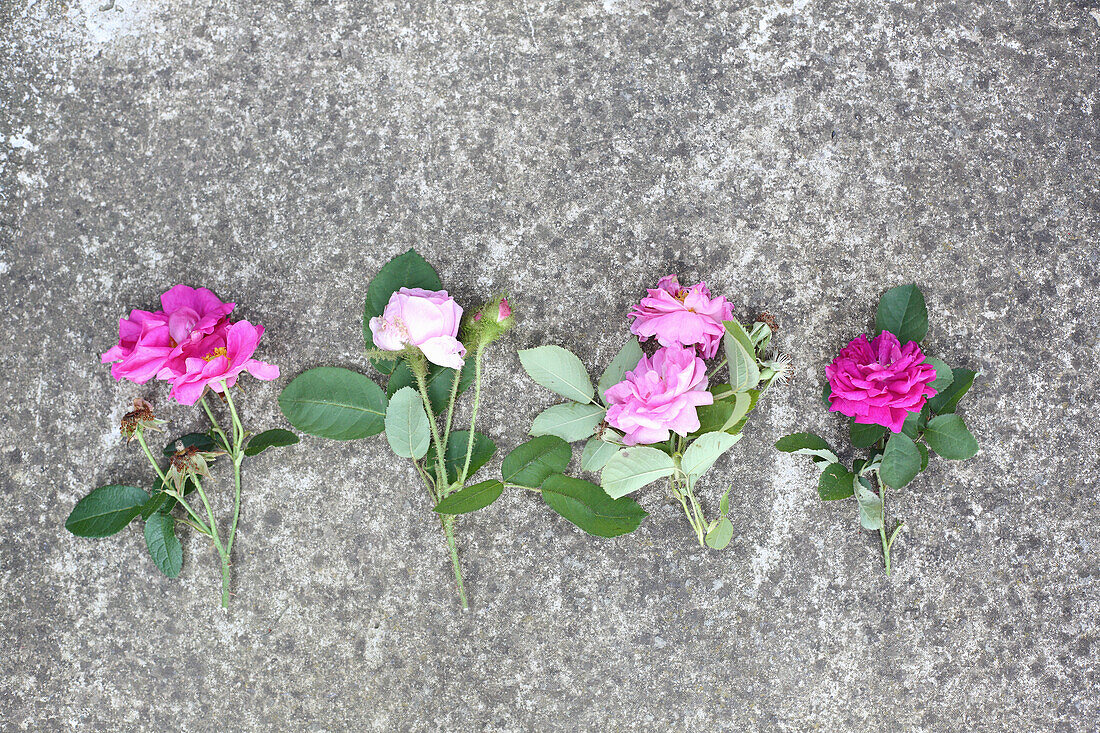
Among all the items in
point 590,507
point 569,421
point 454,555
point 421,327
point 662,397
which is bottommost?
point 454,555

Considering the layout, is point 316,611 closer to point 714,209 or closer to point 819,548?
point 819,548

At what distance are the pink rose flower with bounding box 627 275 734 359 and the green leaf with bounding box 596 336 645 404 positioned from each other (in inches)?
2.0

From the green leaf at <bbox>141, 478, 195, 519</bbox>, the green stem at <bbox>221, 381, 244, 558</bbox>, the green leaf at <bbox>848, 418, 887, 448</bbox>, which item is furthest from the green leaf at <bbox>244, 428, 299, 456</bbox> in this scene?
the green leaf at <bbox>848, 418, 887, 448</bbox>

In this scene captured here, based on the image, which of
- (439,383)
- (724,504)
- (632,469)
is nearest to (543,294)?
(439,383)

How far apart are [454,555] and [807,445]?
0.71 m

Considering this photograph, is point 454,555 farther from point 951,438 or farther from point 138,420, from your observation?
point 951,438

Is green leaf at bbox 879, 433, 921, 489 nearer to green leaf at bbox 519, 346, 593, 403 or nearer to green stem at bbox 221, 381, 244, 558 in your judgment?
green leaf at bbox 519, 346, 593, 403

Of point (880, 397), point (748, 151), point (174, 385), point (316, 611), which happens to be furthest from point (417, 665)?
point (748, 151)

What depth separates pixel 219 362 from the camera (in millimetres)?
1170

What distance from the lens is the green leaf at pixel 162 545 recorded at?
1.27m

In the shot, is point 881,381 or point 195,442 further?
point 195,442

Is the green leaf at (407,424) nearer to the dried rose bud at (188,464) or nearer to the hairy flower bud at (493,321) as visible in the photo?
the hairy flower bud at (493,321)

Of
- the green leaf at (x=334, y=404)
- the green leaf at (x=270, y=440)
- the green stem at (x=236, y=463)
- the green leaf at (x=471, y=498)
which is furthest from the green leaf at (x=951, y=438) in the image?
the green stem at (x=236, y=463)

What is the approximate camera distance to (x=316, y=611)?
1331mm
